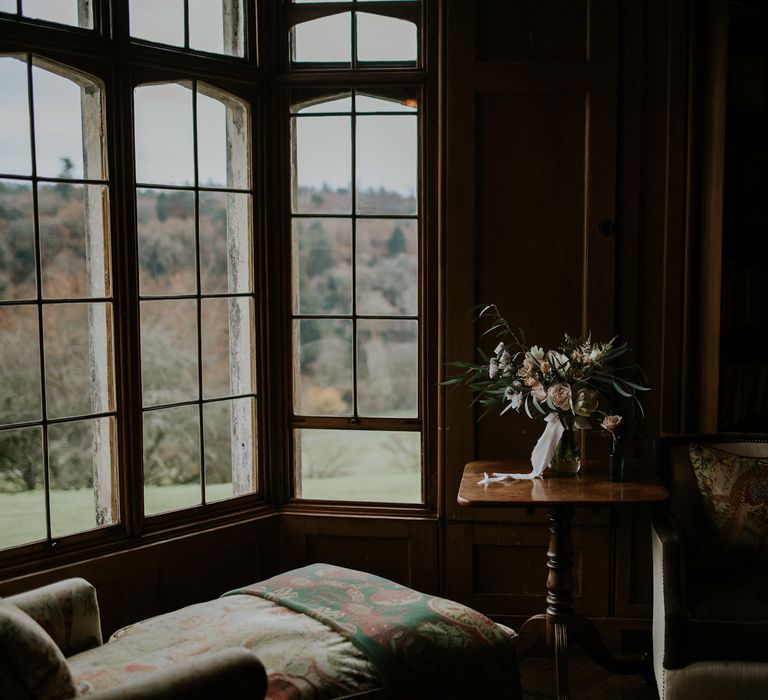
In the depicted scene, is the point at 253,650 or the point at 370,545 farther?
the point at 370,545

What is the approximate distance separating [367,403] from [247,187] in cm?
105

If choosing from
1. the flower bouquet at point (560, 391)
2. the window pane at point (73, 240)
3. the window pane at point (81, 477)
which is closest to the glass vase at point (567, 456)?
the flower bouquet at point (560, 391)

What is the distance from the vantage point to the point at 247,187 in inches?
156

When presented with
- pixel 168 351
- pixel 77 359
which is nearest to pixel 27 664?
pixel 77 359

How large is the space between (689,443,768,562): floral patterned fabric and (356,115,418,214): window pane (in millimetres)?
Result: 1599

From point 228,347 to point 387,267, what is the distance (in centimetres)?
75

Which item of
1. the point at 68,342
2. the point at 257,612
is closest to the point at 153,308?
the point at 68,342

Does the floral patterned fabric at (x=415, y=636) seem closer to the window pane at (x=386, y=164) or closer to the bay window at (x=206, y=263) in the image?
the bay window at (x=206, y=263)

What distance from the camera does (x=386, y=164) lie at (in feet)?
13.0

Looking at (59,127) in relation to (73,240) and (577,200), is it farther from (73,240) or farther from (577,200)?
(577,200)

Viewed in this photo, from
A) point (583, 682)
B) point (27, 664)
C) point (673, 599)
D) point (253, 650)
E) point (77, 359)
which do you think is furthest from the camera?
point (583, 682)

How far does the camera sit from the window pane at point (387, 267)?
13.1 feet

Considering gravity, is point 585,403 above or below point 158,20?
below

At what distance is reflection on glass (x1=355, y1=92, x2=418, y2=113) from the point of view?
3.94 meters
